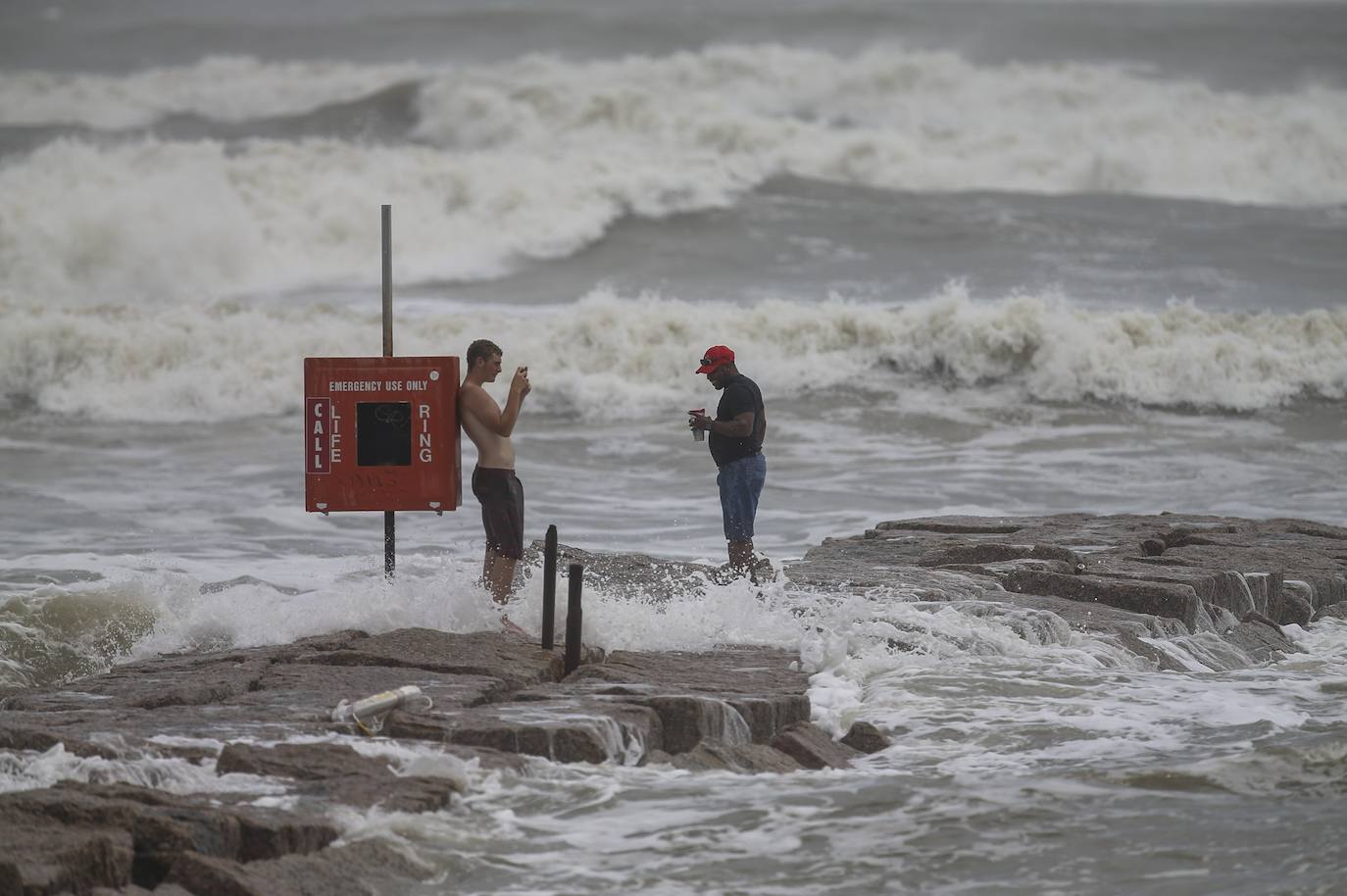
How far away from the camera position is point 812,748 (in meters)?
6.72

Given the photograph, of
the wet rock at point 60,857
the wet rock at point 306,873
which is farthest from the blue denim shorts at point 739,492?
the wet rock at point 60,857

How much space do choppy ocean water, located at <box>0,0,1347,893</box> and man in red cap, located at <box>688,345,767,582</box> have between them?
109 cm

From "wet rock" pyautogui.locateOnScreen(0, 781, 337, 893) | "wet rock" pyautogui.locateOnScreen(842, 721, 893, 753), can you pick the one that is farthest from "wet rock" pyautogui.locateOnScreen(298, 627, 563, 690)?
"wet rock" pyautogui.locateOnScreen(0, 781, 337, 893)

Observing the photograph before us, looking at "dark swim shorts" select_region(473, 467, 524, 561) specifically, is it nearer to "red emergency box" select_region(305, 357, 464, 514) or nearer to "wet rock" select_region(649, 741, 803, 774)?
"red emergency box" select_region(305, 357, 464, 514)

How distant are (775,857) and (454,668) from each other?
7.27 ft

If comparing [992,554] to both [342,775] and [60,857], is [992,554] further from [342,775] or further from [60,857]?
[60,857]

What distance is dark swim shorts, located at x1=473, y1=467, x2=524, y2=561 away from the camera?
8539 mm

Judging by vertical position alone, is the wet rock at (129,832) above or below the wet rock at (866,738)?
above

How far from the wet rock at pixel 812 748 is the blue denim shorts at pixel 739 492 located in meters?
2.97

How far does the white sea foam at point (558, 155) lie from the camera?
102 feet

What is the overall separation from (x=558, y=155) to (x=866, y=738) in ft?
100

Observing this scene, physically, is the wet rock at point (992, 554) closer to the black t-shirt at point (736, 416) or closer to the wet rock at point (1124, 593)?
the wet rock at point (1124, 593)

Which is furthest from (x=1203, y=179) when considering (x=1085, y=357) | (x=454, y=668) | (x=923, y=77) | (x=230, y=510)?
(x=454, y=668)

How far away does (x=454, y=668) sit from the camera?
7.47 meters
